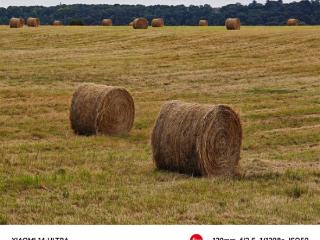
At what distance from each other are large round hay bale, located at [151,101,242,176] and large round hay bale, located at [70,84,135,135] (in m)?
4.94

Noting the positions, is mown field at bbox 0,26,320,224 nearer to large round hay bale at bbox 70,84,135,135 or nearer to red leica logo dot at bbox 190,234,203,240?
large round hay bale at bbox 70,84,135,135

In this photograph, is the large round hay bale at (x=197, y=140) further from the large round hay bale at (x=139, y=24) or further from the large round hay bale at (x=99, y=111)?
the large round hay bale at (x=139, y=24)

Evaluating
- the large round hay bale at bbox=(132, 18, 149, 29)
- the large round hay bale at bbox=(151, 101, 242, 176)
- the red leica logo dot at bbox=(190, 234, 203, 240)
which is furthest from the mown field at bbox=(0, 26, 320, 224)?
the large round hay bale at bbox=(132, 18, 149, 29)

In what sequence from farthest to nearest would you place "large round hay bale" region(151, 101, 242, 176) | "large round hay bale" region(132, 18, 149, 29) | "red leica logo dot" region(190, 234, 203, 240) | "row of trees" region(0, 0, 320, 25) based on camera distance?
1. "row of trees" region(0, 0, 320, 25)
2. "large round hay bale" region(132, 18, 149, 29)
3. "large round hay bale" region(151, 101, 242, 176)
4. "red leica logo dot" region(190, 234, 203, 240)

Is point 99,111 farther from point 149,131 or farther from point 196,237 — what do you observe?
point 196,237

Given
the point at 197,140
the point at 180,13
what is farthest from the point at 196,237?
the point at 180,13

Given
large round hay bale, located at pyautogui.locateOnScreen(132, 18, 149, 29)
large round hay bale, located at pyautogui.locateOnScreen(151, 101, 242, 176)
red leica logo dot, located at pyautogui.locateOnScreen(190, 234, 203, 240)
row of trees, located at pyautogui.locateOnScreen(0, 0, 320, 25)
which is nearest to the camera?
red leica logo dot, located at pyautogui.locateOnScreen(190, 234, 203, 240)

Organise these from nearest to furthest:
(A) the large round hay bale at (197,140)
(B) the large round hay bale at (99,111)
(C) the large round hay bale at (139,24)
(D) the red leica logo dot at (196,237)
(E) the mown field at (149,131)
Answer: (D) the red leica logo dot at (196,237), (E) the mown field at (149,131), (A) the large round hay bale at (197,140), (B) the large round hay bale at (99,111), (C) the large round hay bale at (139,24)

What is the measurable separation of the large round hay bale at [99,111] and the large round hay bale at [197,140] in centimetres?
494

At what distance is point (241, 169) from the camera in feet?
44.7

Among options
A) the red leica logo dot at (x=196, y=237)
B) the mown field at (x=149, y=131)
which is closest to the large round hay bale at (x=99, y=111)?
the mown field at (x=149, y=131)

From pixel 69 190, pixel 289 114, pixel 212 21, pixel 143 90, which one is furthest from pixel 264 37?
pixel 212 21

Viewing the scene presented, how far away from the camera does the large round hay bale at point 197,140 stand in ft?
42.6

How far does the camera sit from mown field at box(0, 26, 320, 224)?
10156 mm
